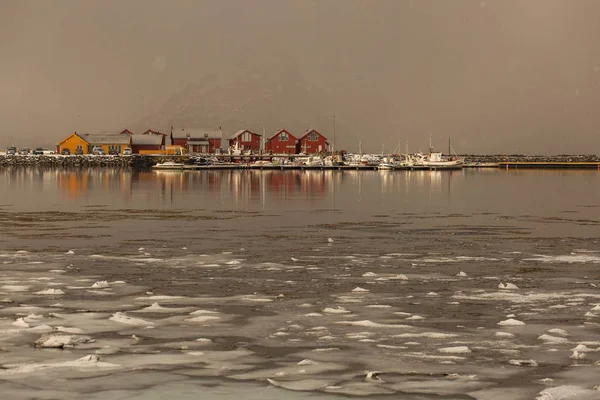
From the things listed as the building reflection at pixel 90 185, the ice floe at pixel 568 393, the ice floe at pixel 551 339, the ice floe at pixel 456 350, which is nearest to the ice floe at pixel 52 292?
the ice floe at pixel 456 350

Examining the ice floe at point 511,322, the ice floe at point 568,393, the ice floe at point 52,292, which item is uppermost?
the ice floe at point 52,292

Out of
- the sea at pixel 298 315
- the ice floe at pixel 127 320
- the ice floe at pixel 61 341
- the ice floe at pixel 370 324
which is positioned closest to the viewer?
the sea at pixel 298 315

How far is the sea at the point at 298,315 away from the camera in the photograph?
11367mm

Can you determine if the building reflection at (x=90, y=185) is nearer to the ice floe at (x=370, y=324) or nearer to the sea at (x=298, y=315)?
the sea at (x=298, y=315)

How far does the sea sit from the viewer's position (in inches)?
448

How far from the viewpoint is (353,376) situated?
11.7 meters

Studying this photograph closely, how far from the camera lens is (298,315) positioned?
1575 centimetres

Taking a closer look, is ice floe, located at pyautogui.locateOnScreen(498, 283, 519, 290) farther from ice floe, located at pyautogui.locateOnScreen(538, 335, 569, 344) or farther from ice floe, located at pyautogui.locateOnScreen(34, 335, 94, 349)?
ice floe, located at pyautogui.locateOnScreen(34, 335, 94, 349)

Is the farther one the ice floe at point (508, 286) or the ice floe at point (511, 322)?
the ice floe at point (508, 286)

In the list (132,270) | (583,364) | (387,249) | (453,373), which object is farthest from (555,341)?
(387,249)

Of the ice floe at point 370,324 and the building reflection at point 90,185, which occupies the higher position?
the building reflection at point 90,185

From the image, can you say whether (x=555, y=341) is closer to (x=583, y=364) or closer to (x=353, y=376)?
(x=583, y=364)

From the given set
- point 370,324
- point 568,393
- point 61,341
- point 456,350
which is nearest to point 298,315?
point 370,324

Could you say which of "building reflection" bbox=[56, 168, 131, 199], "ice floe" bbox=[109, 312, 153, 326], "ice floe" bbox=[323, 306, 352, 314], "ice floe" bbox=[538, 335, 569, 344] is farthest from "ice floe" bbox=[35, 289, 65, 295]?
"building reflection" bbox=[56, 168, 131, 199]
